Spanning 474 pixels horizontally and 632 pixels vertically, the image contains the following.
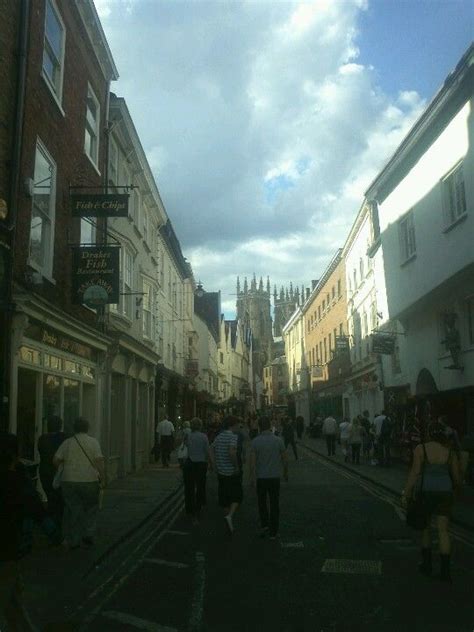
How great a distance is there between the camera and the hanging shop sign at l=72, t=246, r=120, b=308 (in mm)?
14500

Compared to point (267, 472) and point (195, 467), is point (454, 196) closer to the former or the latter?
point (195, 467)

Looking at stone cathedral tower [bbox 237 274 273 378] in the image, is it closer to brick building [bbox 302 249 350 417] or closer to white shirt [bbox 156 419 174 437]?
brick building [bbox 302 249 350 417]

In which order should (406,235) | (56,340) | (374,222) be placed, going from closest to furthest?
(56,340) < (406,235) < (374,222)

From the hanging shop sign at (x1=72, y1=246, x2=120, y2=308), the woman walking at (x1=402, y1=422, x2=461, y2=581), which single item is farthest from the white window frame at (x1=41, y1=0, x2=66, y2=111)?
the woman walking at (x1=402, y1=422, x2=461, y2=581)

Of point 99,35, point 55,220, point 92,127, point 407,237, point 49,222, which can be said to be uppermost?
point 99,35

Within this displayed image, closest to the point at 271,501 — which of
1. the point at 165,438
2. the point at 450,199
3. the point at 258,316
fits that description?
the point at 450,199

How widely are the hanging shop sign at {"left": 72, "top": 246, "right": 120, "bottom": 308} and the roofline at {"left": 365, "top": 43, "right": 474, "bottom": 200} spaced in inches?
340

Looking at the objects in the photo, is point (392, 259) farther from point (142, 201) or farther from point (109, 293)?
point (109, 293)

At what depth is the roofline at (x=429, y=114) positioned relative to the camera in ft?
51.3

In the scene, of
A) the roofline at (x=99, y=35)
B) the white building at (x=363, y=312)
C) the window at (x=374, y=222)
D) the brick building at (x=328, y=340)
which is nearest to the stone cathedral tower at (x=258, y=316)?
the brick building at (x=328, y=340)

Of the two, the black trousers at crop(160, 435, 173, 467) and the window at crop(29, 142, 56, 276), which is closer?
A: the window at crop(29, 142, 56, 276)

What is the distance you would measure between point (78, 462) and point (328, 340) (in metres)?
39.8

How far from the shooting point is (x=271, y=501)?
10.8 meters

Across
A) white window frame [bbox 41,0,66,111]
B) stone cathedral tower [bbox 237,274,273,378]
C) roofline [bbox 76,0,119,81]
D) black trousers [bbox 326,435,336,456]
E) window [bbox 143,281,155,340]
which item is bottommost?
black trousers [bbox 326,435,336,456]
